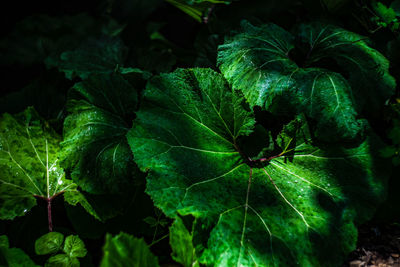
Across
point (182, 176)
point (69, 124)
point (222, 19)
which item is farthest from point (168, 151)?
point (222, 19)

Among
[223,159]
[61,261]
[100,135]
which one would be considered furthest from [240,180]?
[61,261]

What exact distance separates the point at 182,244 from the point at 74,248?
0.51 metres

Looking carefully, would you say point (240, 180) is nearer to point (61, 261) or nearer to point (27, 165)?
point (61, 261)

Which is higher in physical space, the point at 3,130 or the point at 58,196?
the point at 3,130

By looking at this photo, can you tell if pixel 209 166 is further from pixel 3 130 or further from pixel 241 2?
pixel 241 2

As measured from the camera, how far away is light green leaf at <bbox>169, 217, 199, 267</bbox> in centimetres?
112

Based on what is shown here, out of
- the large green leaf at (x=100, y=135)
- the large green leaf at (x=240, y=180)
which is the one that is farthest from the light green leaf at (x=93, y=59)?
the large green leaf at (x=240, y=180)

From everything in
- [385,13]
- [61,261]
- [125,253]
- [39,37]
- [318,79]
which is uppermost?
[385,13]

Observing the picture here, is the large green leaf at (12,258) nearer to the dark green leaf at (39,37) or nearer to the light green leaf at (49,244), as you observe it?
the light green leaf at (49,244)

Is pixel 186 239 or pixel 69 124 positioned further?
pixel 69 124

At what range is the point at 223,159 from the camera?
143 cm

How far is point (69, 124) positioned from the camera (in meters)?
1.58

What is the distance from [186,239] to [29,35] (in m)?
2.80

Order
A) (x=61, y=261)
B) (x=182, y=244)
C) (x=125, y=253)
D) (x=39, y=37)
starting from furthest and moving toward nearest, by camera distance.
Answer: (x=39, y=37), (x=61, y=261), (x=182, y=244), (x=125, y=253)
